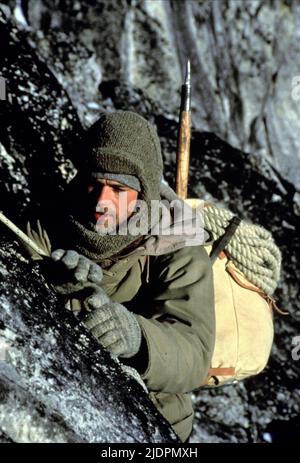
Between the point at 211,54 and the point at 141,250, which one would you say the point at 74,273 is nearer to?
the point at 141,250

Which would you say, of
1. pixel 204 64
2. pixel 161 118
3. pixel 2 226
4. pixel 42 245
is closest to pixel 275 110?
pixel 204 64

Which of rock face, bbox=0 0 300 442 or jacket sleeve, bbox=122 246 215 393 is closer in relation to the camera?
jacket sleeve, bbox=122 246 215 393

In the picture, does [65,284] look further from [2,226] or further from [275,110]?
[275,110]

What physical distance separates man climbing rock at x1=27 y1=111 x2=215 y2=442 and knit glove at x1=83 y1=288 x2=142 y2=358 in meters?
0.38

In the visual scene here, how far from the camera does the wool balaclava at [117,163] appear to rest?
4.02 metres

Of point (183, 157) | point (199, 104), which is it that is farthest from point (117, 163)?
point (199, 104)

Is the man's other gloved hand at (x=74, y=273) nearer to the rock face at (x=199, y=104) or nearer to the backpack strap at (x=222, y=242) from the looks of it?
the backpack strap at (x=222, y=242)

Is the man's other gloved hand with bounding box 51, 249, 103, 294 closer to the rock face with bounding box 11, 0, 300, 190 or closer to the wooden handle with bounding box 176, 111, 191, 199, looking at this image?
the wooden handle with bounding box 176, 111, 191, 199

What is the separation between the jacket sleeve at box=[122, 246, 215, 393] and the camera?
3398mm

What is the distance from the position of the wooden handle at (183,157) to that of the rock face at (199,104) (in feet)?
3.50

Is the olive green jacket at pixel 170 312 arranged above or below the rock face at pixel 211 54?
below

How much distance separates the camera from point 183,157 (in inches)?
235

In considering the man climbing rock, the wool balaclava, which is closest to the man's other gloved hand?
the man climbing rock
